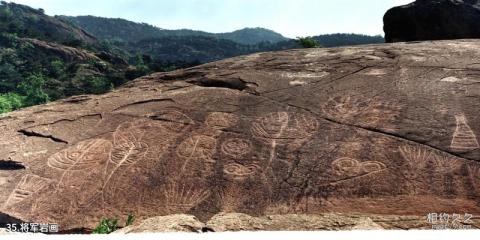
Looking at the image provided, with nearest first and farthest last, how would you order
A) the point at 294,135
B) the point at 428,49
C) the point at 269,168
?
1. the point at 269,168
2. the point at 294,135
3. the point at 428,49

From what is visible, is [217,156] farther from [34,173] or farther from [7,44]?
[7,44]

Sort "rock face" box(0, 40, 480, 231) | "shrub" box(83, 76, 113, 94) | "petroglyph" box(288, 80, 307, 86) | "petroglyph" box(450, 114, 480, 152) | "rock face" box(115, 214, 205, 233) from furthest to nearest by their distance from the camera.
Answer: "shrub" box(83, 76, 113, 94) < "petroglyph" box(288, 80, 307, 86) < "petroglyph" box(450, 114, 480, 152) < "rock face" box(0, 40, 480, 231) < "rock face" box(115, 214, 205, 233)

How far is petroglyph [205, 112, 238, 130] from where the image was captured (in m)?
7.12

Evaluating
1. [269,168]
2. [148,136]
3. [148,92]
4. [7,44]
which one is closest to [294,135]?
[269,168]

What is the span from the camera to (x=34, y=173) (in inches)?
259

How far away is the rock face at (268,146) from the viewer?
5.70 metres

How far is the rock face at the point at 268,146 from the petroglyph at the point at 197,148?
20 millimetres

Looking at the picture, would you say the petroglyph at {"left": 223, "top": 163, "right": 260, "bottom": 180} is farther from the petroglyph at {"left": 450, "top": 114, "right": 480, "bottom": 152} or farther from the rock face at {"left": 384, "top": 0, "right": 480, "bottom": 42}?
the rock face at {"left": 384, "top": 0, "right": 480, "bottom": 42}

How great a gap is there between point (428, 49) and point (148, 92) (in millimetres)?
5193

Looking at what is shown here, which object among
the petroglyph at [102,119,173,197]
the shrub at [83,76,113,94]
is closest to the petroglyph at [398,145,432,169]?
the petroglyph at [102,119,173,197]

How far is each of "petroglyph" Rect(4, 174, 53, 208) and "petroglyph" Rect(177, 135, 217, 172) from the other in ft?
6.04

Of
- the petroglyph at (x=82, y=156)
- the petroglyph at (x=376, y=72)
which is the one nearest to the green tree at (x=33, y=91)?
the petroglyph at (x=82, y=156)

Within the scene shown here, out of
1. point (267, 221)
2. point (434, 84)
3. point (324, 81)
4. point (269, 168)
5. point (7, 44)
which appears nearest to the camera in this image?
point (267, 221)

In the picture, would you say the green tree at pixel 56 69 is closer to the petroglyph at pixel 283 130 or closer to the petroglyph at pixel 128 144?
the petroglyph at pixel 128 144
